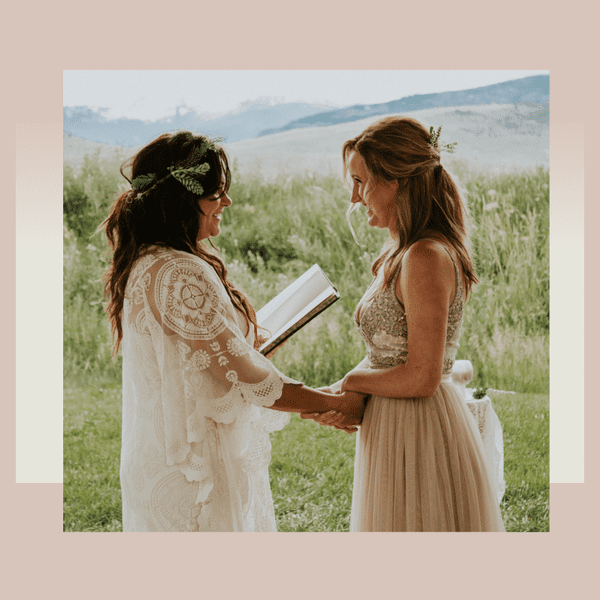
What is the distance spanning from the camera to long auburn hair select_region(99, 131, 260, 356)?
2297mm

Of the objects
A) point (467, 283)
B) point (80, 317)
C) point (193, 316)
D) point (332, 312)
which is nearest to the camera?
point (193, 316)

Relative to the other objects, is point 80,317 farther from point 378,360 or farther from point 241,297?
point 378,360

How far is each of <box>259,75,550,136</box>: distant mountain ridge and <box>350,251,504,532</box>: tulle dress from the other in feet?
5.22

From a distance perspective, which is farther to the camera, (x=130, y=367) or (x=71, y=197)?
(x=71, y=197)

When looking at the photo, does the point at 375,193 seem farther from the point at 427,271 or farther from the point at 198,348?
the point at 198,348

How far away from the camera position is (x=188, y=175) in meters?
2.28

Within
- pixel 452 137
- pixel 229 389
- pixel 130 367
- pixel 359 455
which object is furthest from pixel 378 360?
pixel 452 137

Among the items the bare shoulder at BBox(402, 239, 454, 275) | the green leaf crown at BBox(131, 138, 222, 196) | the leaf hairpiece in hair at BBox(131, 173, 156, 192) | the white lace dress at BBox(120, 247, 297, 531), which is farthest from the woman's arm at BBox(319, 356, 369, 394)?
the leaf hairpiece in hair at BBox(131, 173, 156, 192)

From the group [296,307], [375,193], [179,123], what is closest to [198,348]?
[296,307]

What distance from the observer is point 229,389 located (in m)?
2.33

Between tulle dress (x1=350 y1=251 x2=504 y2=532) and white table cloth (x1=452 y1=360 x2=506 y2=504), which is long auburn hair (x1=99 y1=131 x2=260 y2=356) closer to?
tulle dress (x1=350 y1=251 x2=504 y2=532)

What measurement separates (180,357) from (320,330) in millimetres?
1846
